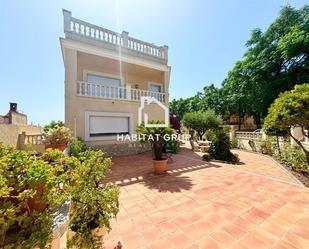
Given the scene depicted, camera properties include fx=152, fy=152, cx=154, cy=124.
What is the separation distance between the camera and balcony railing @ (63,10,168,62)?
28.5 feet

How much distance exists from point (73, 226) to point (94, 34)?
1042 cm

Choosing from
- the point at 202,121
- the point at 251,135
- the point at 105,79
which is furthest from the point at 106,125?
the point at 251,135

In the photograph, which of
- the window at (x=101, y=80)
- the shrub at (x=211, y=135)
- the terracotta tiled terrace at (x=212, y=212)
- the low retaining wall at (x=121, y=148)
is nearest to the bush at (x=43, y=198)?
the terracotta tiled terrace at (x=212, y=212)

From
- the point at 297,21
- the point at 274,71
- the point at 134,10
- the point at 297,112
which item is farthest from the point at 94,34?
the point at 297,21

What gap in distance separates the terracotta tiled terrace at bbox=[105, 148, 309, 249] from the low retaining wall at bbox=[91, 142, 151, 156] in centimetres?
393

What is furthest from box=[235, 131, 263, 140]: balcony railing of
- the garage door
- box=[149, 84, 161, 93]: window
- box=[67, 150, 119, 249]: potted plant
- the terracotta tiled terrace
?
box=[67, 150, 119, 249]: potted plant

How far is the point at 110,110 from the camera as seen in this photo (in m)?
9.88

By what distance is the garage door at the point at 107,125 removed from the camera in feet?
31.3

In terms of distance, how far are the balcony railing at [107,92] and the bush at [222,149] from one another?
5.70 meters

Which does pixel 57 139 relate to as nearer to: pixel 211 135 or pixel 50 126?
pixel 211 135

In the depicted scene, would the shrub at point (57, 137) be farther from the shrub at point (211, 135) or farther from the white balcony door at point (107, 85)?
the shrub at point (211, 135)

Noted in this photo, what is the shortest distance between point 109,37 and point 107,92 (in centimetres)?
359

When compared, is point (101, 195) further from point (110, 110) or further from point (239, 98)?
point (239, 98)

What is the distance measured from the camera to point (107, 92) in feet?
32.5
